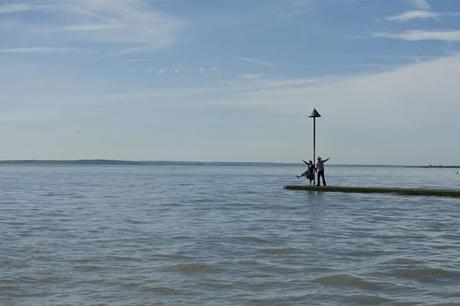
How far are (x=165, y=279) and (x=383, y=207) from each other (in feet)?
55.5

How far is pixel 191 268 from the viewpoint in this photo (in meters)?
11.6

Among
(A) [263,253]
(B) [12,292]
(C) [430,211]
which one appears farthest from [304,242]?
(C) [430,211]

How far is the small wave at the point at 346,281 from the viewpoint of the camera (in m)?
10.1

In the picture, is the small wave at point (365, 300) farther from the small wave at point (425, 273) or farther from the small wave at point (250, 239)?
the small wave at point (250, 239)

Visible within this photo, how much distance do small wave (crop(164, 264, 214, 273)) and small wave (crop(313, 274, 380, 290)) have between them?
211 centimetres

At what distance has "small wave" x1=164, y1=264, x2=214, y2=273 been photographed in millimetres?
11375

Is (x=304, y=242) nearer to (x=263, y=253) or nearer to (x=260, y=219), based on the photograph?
(x=263, y=253)

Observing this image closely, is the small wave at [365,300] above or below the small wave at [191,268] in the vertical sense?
below

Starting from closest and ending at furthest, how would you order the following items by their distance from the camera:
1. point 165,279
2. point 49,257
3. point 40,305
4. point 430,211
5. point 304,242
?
point 40,305
point 165,279
point 49,257
point 304,242
point 430,211

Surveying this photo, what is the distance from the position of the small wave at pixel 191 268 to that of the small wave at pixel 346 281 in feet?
6.93

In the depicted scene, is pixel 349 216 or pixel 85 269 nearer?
pixel 85 269

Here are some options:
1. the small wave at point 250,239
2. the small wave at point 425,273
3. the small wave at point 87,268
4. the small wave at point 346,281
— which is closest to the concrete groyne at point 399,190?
the small wave at point 250,239

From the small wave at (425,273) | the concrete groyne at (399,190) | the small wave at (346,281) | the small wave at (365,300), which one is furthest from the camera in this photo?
the concrete groyne at (399,190)

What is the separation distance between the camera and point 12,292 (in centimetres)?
959
